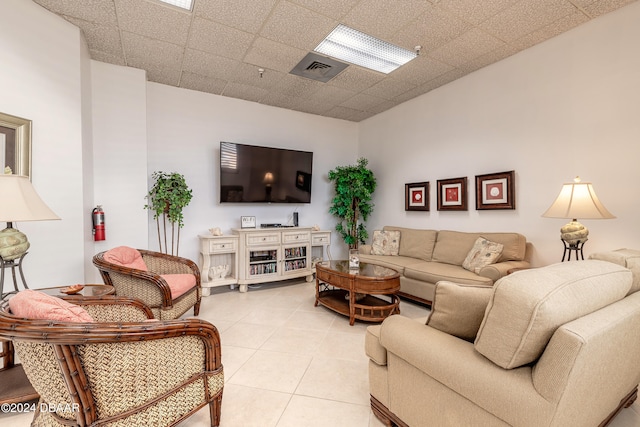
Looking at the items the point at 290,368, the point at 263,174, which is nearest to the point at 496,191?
the point at 290,368

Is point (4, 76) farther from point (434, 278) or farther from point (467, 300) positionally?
point (434, 278)

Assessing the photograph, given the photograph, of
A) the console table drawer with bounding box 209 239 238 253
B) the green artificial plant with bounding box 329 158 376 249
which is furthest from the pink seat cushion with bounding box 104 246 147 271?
the green artificial plant with bounding box 329 158 376 249

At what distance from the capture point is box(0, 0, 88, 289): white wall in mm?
2328

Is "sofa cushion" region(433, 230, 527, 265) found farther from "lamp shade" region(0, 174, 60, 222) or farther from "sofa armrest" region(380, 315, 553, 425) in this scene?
"lamp shade" region(0, 174, 60, 222)

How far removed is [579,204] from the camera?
2.40 metres

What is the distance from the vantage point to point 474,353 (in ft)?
3.86

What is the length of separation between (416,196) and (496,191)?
119 centimetres

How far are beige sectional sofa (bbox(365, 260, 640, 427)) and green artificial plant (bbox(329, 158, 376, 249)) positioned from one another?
3.69 meters

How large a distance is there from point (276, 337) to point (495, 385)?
6.62 feet

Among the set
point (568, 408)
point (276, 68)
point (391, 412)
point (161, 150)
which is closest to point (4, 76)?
point (161, 150)

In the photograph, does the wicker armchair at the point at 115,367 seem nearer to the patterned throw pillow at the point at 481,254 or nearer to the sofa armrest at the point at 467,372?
the sofa armrest at the point at 467,372

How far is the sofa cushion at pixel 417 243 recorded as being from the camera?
158 inches

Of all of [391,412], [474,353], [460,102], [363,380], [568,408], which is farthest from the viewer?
[460,102]

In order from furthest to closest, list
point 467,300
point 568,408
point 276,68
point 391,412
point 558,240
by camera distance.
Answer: point 276,68, point 558,240, point 391,412, point 467,300, point 568,408
